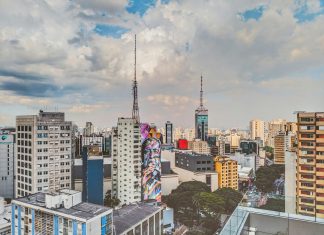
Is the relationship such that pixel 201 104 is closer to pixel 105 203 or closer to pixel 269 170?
pixel 269 170

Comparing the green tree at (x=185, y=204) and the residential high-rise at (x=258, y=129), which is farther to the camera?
the residential high-rise at (x=258, y=129)

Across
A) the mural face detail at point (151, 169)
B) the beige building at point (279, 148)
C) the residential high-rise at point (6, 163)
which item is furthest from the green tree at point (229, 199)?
the beige building at point (279, 148)

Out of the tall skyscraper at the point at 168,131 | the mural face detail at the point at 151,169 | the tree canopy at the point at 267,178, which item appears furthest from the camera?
the tall skyscraper at the point at 168,131

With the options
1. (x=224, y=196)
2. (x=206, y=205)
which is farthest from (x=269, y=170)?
(x=206, y=205)

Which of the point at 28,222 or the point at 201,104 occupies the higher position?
the point at 201,104

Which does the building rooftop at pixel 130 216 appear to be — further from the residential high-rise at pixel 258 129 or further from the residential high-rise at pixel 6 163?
the residential high-rise at pixel 258 129

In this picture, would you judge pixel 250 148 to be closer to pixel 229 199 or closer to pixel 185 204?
pixel 229 199

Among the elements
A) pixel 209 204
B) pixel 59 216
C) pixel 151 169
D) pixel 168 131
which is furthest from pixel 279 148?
pixel 59 216
